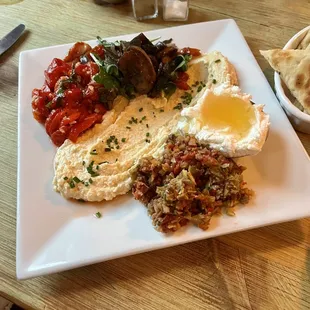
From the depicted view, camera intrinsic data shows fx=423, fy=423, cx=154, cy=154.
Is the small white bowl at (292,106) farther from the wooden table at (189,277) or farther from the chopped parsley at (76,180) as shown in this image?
the chopped parsley at (76,180)

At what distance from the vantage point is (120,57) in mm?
2150

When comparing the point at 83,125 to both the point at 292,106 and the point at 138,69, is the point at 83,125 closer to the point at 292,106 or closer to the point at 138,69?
the point at 138,69

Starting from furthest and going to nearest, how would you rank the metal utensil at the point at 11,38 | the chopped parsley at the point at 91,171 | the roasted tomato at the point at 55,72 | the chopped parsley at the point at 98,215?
the metal utensil at the point at 11,38, the roasted tomato at the point at 55,72, the chopped parsley at the point at 91,171, the chopped parsley at the point at 98,215

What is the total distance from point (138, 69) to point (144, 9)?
84 cm

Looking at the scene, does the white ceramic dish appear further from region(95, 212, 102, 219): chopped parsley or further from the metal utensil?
the metal utensil

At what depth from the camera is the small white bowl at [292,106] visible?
78.6 inches

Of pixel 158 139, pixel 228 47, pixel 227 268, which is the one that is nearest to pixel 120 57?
pixel 158 139

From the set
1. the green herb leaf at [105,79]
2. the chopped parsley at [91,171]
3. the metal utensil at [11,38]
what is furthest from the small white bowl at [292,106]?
the metal utensil at [11,38]

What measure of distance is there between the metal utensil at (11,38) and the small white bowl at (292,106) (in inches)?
65.3

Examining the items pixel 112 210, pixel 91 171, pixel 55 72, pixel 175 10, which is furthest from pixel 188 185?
pixel 175 10

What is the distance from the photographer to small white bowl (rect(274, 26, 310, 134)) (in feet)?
6.55

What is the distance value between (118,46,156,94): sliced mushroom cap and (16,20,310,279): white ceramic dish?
0.50 meters

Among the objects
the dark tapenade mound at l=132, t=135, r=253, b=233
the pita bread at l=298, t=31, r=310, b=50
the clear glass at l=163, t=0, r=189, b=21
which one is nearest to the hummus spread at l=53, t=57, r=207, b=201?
the dark tapenade mound at l=132, t=135, r=253, b=233

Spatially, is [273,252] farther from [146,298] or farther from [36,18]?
[36,18]
